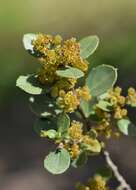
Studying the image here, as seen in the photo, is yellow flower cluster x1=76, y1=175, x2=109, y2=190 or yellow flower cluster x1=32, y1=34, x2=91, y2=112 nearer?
yellow flower cluster x1=32, y1=34, x2=91, y2=112

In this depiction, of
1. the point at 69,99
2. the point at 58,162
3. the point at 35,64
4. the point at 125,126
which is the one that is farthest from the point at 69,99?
the point at 35,64

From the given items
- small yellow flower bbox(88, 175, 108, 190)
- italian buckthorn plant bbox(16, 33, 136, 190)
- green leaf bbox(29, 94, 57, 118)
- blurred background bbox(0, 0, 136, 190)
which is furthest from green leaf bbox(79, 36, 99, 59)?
blurred background bbox(0, 0, 136, 190)

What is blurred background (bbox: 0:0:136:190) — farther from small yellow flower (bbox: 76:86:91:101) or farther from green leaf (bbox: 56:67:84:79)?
green leaf (bbox: 56:67:84:79)

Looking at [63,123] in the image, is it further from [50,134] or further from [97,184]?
[97,184]

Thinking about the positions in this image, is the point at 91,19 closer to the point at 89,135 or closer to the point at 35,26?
the point at 35,26

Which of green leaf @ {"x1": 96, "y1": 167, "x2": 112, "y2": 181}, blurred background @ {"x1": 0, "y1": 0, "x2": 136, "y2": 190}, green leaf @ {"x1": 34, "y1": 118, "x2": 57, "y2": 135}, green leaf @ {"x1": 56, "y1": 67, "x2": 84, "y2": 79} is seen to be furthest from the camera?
blurred background @ {"x1": 0, "y1": 0, "x2": 136, "y2": 190}

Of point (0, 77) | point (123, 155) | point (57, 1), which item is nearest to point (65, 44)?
point (123, 155)

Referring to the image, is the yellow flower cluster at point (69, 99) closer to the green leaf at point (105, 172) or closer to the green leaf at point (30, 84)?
the green leaf at point (30, 84)
